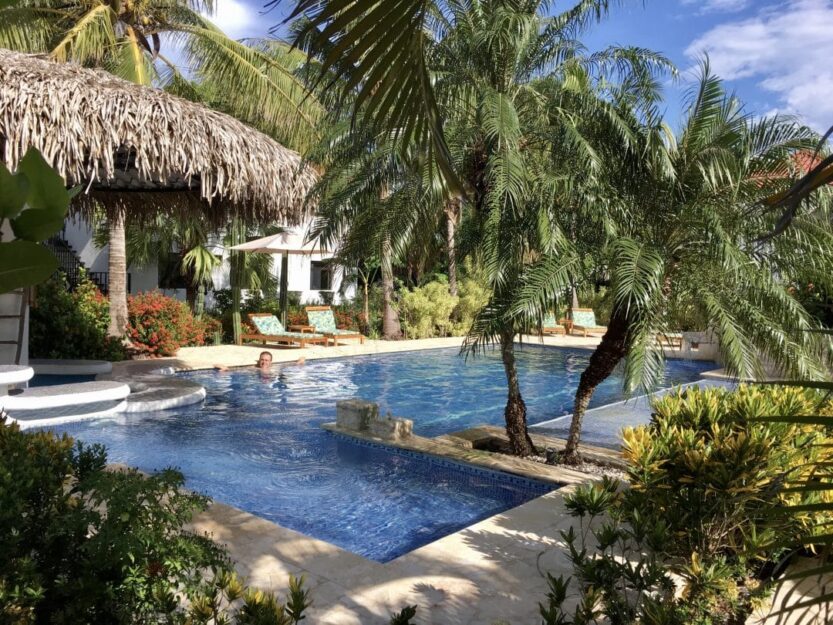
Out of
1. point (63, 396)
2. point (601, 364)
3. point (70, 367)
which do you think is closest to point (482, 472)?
point (601, 364)

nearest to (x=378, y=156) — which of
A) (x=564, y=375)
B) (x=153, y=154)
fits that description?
(x=153, y=154)

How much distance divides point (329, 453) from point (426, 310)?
1265cm

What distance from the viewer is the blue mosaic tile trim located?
271 inches

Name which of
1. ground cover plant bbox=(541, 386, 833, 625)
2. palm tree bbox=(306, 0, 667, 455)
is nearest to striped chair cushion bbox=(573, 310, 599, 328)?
palm tree bbox=(306, 0, 667, 455)

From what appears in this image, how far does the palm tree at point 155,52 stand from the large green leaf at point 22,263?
12.4 meters

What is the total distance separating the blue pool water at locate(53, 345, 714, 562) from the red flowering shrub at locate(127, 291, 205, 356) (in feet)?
4.71

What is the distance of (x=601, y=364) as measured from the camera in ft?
25.4

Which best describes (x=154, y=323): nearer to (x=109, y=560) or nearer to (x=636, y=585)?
(x=109, y=560)

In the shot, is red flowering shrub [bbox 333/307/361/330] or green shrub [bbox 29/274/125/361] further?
red flowering shrub [bbox 333/307/361/330]

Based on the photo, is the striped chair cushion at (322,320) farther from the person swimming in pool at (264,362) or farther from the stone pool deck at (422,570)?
the stone pool deck at (422,570)

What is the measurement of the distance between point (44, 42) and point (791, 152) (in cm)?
1382

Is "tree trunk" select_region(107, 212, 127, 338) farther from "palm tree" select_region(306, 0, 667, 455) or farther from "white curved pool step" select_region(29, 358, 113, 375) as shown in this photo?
"palm tree" select_region(306, 0, 667, 455)

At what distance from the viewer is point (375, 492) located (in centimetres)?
A: 705

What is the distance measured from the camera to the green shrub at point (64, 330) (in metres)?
12.3
